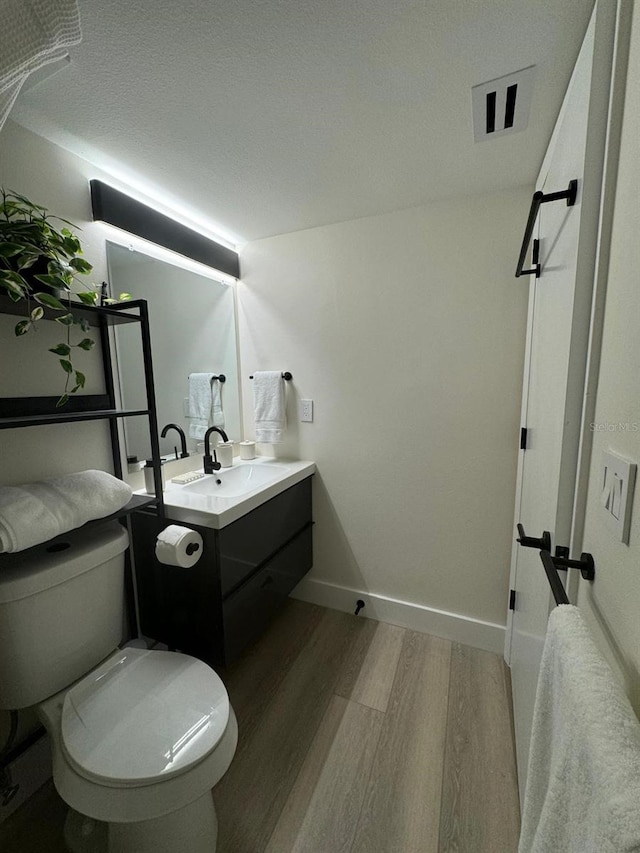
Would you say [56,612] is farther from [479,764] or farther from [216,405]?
[479,764]

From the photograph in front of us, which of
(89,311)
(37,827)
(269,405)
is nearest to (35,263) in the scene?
(89,311)

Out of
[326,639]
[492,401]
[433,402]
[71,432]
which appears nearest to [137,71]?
[71,432]

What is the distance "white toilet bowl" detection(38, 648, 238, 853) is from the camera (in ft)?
2.51

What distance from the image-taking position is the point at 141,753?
808mm

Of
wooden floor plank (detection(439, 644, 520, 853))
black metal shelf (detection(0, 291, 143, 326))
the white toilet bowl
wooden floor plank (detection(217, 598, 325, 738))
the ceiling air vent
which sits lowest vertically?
wooden floor plank (detection(439, 644, 520, 853))

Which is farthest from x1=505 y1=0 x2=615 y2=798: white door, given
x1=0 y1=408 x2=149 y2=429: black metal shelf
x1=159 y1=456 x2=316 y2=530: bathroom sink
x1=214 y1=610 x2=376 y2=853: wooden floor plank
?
x1=0 y1=408 x2=149 y2=429: black metal shelf

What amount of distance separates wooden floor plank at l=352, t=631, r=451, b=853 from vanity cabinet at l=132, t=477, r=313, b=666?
2.13ft

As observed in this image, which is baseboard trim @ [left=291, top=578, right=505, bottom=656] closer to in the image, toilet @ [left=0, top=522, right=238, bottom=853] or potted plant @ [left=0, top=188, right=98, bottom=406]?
toilet @ [left=0, top=522, right=238, bottom=853]

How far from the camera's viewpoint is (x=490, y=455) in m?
1.57

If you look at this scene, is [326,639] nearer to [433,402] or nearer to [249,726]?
[249,726]

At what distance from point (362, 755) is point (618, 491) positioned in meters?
1.34

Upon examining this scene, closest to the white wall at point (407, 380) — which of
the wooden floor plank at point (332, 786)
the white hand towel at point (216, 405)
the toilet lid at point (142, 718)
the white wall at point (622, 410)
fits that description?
the white hand towel at point (216, 405)

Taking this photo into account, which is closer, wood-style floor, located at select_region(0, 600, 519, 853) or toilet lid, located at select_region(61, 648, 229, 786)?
toilet lid, located at select_region(61, 648, 229, 786)

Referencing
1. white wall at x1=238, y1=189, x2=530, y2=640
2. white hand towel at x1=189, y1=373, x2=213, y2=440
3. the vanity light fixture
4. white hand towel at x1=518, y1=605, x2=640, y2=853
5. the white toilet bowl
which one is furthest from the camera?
white hand towel at x1=189, y1=373, x2=213, y2=440
